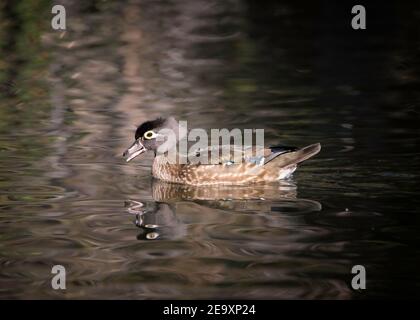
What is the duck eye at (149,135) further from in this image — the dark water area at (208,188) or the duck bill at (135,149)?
the dark water area at (208,188)

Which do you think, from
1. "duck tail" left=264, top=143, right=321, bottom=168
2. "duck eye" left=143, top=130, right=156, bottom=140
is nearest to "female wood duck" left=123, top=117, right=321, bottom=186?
"duck tail" left=264, top=143, right=321, bottom=168

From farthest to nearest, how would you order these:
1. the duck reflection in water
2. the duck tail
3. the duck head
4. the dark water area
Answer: the duck head
the duck tail
the duck reflection in water
the dark water area

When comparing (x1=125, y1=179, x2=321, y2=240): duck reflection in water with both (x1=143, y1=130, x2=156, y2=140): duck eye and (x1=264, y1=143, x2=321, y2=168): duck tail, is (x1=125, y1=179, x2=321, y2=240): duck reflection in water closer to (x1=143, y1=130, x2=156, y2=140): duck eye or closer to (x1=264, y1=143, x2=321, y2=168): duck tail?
(x1=264, y1=143, x2=321, y2=168): duck tail

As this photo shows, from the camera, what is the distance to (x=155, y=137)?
37.4ft

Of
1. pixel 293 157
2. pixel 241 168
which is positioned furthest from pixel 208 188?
pixel 293 157

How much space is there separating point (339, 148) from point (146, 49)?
9.15 m

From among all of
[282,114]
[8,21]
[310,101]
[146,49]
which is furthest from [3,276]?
[8,21]

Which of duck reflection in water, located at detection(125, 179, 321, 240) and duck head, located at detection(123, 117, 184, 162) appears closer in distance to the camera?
duck reflection in water, located at detection(125, 179, 321, 240)

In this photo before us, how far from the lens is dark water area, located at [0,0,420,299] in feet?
25.4

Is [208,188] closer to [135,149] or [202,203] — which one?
[202,203]

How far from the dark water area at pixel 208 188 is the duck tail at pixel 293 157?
0.72 feet

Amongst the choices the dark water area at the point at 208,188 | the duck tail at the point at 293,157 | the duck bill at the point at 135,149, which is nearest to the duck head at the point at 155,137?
the duck bill at the point at 135,149

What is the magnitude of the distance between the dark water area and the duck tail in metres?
0.22

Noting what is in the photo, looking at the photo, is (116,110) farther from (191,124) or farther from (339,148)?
(339,148)
